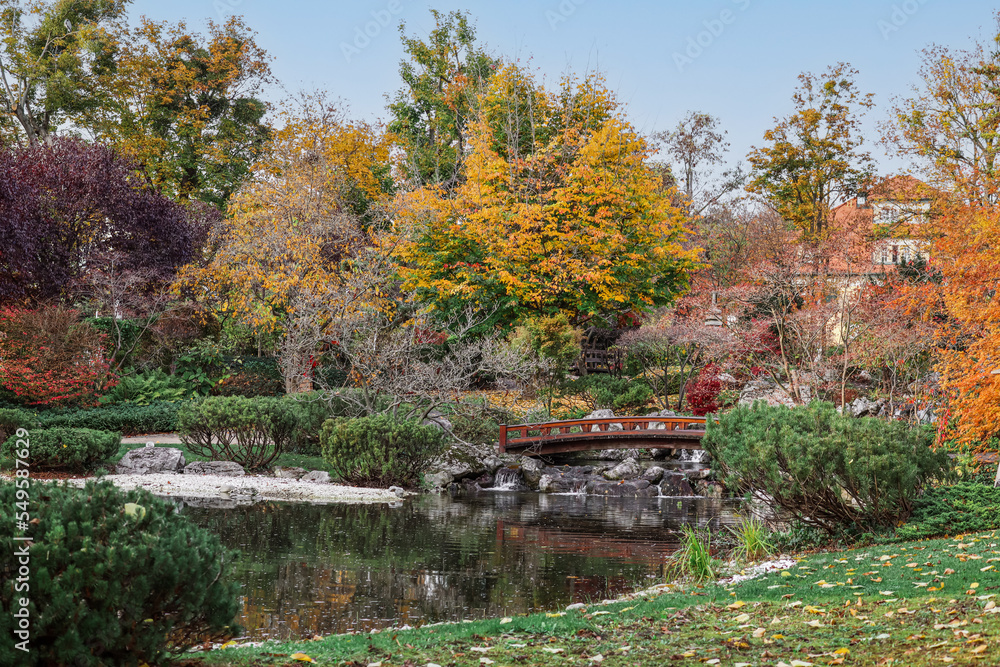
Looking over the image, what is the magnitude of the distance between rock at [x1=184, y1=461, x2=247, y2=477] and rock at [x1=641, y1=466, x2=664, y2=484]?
8.54 meters

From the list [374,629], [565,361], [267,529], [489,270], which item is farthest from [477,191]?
[374,629]

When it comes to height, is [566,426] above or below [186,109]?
below

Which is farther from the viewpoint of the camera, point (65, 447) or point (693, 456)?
point (693, 456)

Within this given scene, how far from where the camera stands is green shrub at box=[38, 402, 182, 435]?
17.0 m

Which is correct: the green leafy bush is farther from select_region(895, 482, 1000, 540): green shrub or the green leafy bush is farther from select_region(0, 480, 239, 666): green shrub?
select_region(0, 480, 239, 666): green shrub

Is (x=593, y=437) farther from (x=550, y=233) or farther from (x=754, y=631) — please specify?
(x=754, y=631)

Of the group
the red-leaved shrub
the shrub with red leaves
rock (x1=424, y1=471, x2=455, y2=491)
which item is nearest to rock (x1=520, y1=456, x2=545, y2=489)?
rock (x1=424, y1=471, x2=455, y2=491)

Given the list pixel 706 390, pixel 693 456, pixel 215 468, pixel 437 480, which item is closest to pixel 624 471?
pixel 693 456

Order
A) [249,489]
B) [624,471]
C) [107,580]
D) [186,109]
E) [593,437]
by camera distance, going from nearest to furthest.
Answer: [107,580]
[249,489]
[624,471]
[593,437]
[186,109]

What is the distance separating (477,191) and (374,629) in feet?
62.3

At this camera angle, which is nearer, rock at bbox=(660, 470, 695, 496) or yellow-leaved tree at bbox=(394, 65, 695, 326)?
rock at bbox=(660, 470, 695, 496)

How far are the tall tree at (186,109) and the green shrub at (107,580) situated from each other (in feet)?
91.9

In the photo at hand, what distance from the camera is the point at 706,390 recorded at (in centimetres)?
2416

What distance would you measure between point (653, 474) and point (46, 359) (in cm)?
1333
